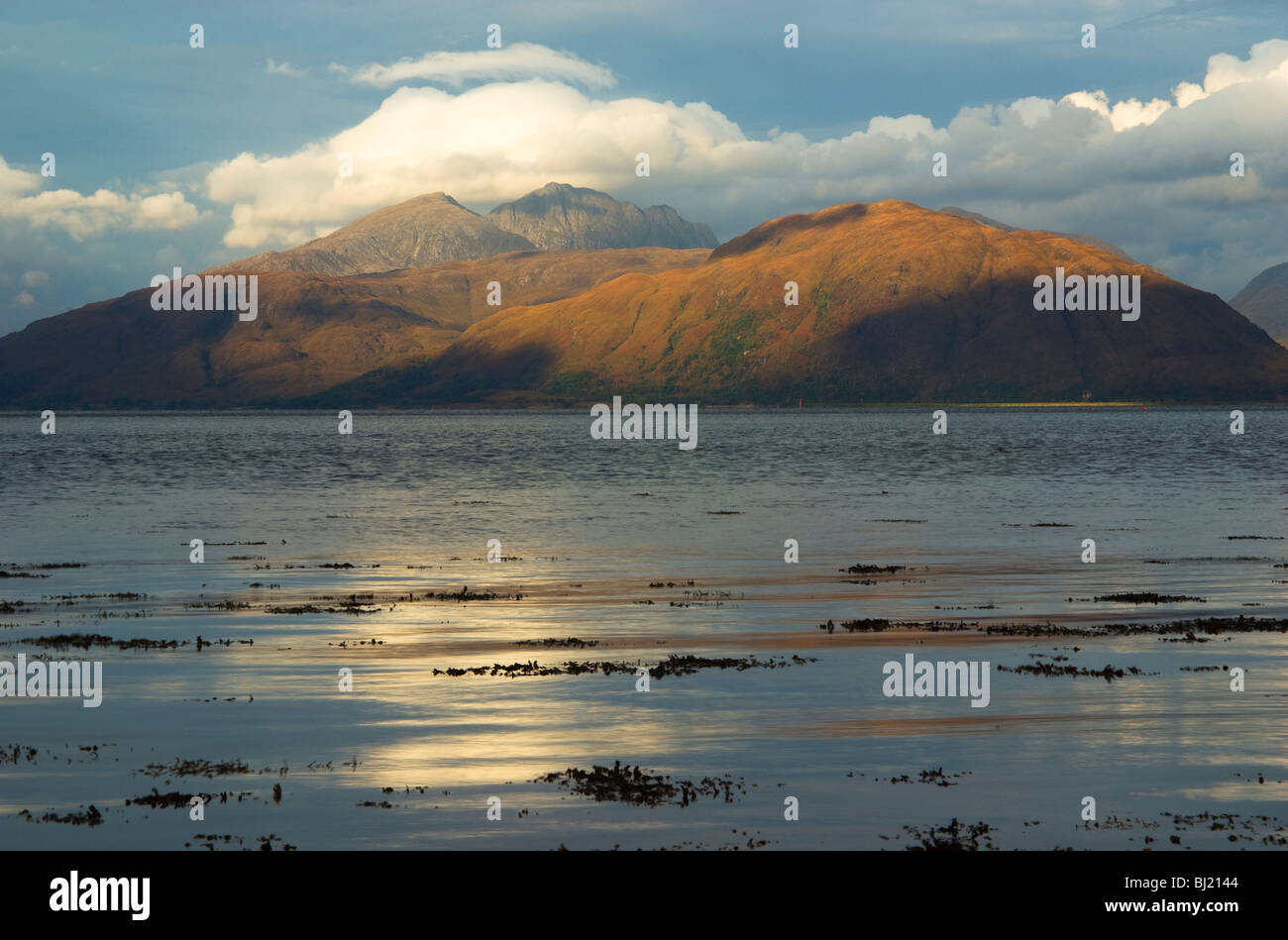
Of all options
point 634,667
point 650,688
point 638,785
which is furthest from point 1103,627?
point 638,785

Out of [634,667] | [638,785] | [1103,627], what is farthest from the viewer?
[1103,627]

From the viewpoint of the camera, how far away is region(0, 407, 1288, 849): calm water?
17.7 meters

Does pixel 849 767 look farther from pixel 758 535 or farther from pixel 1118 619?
pixel 758 535

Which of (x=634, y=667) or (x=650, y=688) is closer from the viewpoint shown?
(x=650, y=688)

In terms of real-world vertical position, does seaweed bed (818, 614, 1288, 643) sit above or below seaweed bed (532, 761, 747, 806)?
above

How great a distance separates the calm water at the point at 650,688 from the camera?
1773 cm

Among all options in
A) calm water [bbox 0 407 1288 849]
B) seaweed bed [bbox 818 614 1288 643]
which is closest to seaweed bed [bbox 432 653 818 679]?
calm water [bbox 0 407 1288 849]

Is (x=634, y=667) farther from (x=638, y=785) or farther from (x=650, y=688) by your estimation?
(x=638, y=785)

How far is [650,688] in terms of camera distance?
26406 millimetres

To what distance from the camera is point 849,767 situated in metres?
20.1

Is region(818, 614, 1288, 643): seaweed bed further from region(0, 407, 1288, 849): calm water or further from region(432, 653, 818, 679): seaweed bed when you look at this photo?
region(432, 653, 818, 679): seaweed bed

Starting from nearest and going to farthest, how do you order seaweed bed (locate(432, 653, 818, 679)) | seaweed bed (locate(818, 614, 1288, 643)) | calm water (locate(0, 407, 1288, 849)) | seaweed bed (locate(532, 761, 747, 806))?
calm water (locate(0, 407, 1288, 849))
seaweed bed (locate(532, 761, 747, 806))
seaweed bed (locate(432, 653, 818, 679))
seaweed bed (locate(818, 614, 1288, 643))

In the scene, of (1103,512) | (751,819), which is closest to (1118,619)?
(751,819)
